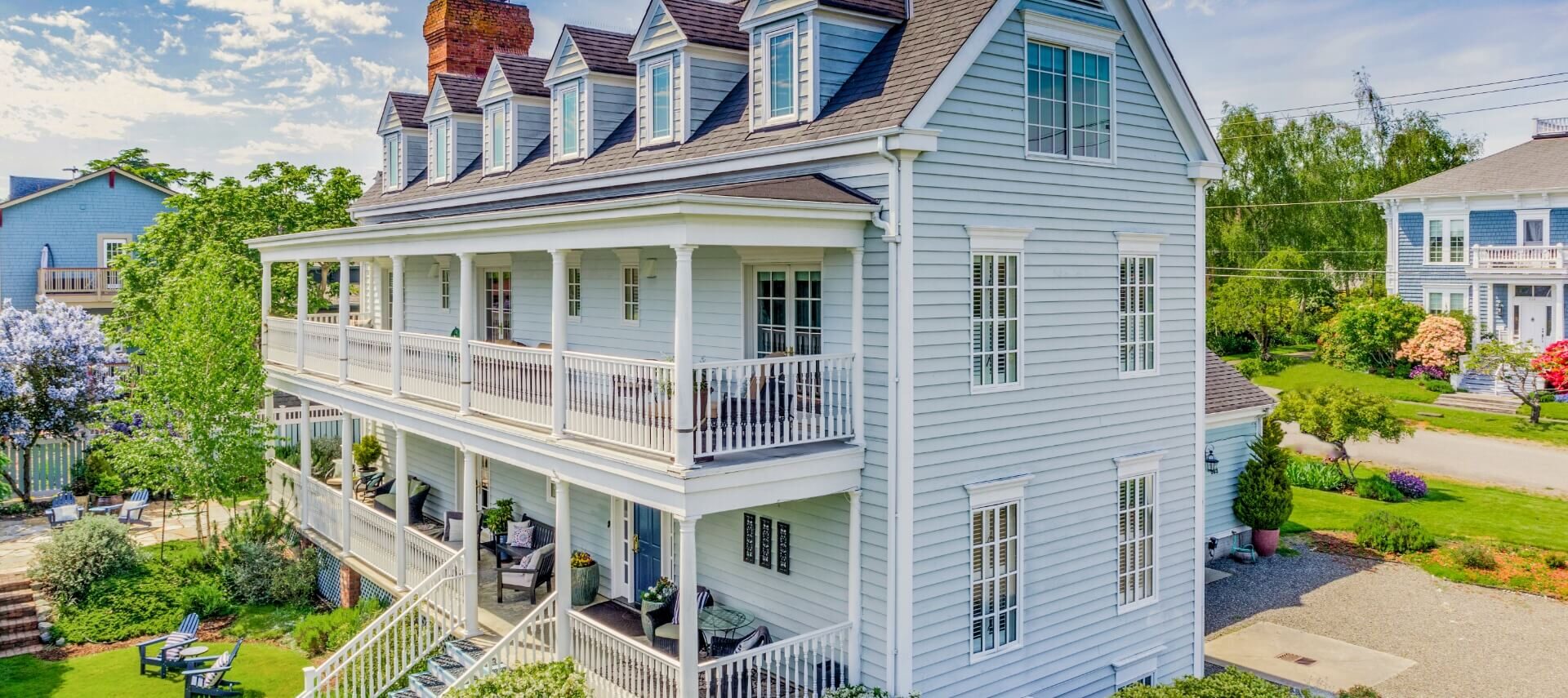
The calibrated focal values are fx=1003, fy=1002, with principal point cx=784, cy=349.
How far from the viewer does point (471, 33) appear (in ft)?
85.1

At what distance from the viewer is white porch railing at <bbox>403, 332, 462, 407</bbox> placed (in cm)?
1553

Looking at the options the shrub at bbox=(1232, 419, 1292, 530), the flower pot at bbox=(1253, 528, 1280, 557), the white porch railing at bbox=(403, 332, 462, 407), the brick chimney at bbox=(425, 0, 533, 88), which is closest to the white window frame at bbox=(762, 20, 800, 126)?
the white porch railing at bbox=(403, 332, 462, 407)

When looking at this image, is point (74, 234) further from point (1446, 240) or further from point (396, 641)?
point (1446, 240)

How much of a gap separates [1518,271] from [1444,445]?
11.7 meters

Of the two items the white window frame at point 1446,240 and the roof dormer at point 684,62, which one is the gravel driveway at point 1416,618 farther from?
the white window frame at point 1446,240

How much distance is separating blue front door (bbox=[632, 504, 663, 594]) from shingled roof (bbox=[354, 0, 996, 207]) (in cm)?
541

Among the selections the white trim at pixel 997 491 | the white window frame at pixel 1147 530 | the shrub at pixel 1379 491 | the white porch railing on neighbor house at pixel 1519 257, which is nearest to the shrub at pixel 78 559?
the white trim at pixel 997 491

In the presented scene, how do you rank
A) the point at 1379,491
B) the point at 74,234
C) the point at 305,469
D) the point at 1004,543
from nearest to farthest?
the point at 1004,543
the point at 305,469
the point at 1379,491
the point at 74,234

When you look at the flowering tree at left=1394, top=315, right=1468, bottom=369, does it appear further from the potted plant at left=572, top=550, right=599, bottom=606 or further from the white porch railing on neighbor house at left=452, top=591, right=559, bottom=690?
the white porch railing on neighbor house at left=452, top=591, right=559, bottom=690

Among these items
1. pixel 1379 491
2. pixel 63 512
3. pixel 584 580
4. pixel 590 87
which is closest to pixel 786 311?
pixel 584 580

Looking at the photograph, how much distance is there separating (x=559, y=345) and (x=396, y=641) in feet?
17.7

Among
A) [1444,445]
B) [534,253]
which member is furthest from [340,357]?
[1444,445]

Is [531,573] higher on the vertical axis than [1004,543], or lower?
lower

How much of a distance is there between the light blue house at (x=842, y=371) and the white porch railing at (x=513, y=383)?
0.06 meters
